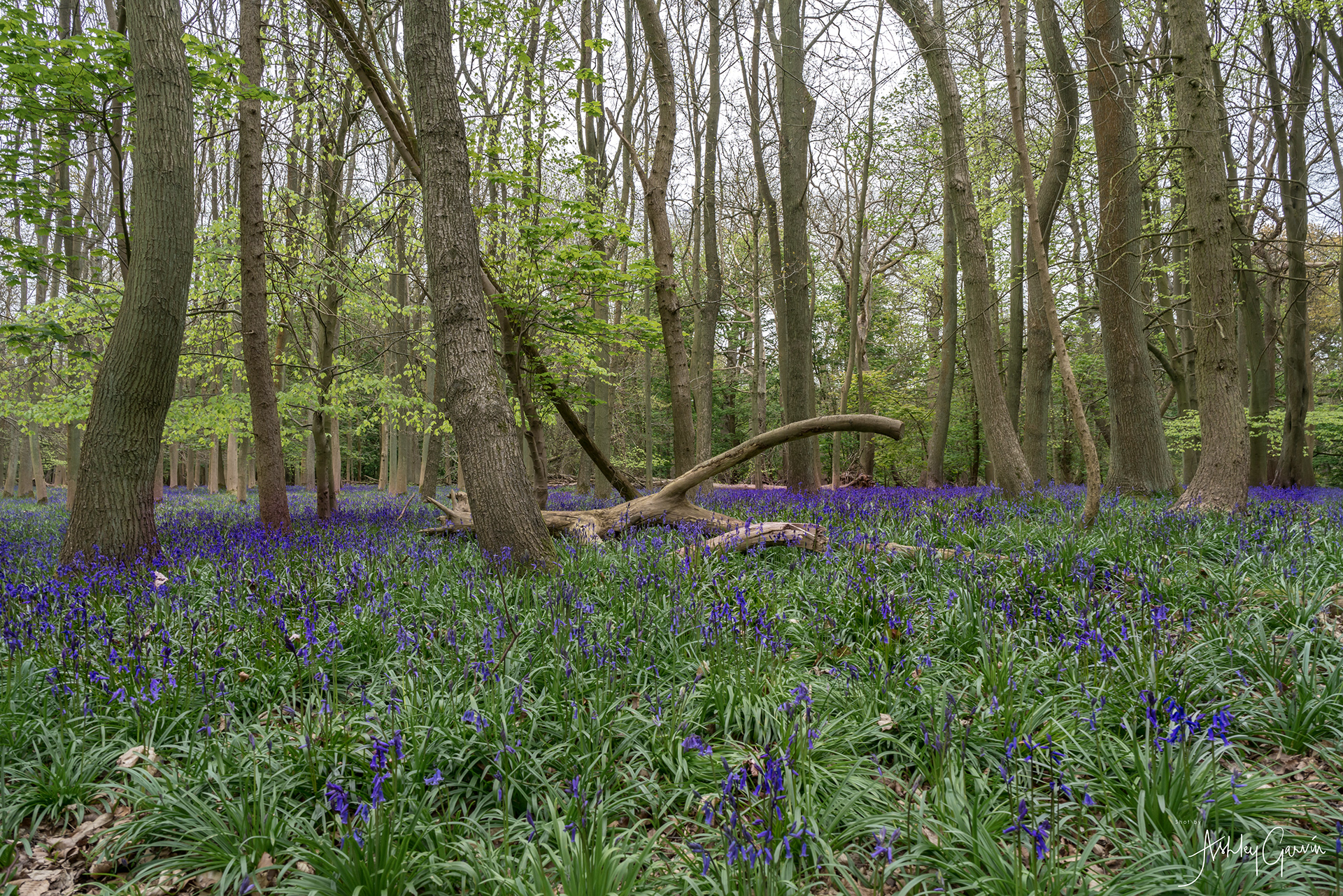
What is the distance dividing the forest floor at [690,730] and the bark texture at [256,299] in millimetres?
3168

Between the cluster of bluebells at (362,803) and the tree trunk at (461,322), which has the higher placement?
the tree trunk at (461,322)

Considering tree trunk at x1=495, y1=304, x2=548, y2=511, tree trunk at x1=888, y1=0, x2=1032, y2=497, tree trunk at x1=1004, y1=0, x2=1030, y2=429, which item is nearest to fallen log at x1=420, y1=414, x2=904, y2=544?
tree trunk at x1=495, y1=304, x2=548, y2=511

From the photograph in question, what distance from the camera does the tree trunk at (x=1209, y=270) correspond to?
6.46 metres

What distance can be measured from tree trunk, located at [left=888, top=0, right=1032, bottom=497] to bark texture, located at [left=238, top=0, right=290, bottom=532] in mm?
8440

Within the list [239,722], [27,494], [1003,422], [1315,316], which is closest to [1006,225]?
[1315,316]

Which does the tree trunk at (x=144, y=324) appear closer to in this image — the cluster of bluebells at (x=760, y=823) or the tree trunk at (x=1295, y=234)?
the cluster of bluebells at (x=760, y=823)

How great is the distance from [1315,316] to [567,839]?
35744 mm

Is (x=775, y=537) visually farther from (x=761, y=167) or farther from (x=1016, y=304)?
(x=1016, y=304)

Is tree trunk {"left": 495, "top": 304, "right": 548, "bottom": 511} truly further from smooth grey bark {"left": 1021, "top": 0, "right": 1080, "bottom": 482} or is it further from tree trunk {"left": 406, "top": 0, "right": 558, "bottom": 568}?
smooth grey bark {"left": 1021, "top": 0, "right": 1080, "bottom": 482}

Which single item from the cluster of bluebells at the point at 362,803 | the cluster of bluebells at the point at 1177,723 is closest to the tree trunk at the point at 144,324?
the cluster of bluebells at the point at 362,803

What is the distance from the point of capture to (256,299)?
7.84 metres

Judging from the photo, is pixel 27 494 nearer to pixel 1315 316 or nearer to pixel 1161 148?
A: pixel 1161 148

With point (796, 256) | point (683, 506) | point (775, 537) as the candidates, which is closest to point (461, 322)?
point (775, 537)

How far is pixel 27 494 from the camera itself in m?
25.7
